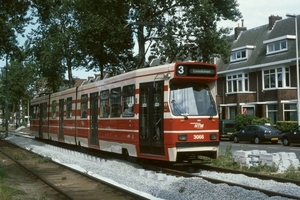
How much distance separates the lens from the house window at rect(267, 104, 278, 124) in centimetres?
3934

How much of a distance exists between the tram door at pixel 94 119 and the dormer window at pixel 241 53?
97.3 feet

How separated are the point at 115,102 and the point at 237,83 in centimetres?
3111

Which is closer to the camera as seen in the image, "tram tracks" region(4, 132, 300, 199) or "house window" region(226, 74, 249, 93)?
"tram tracks" region(4, 132, 300, 199)

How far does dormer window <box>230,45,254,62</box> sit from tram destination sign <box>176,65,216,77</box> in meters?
32.6

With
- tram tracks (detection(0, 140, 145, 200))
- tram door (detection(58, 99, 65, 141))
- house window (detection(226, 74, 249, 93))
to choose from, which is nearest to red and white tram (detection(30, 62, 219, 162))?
tram tracks (detection(0, 140, 145, 200))

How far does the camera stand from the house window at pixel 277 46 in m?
39.8

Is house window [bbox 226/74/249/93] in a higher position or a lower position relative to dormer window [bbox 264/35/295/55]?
lower

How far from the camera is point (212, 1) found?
30.7 metres

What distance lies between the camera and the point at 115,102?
51.7 feet

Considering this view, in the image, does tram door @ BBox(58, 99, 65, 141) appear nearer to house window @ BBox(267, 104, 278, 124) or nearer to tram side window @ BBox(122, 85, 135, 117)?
tram side window @ BBox(122, 85, 135, 117)

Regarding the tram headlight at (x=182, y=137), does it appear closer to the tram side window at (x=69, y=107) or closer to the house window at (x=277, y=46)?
the tram side window at (x=69, y=107)

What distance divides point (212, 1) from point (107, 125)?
687 inches

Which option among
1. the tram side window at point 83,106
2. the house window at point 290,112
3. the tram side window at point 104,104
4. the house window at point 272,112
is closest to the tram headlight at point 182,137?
the tram side window at point 104,104

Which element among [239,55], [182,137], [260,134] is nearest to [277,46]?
[239,55]
